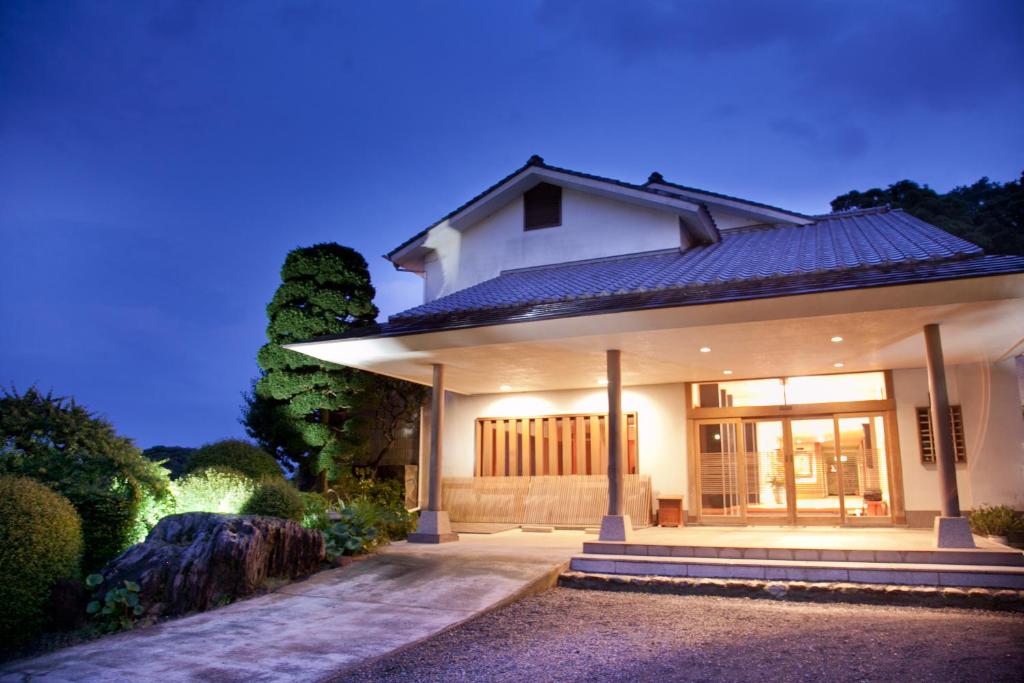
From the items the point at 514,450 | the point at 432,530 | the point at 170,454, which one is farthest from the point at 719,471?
the point at 170,454

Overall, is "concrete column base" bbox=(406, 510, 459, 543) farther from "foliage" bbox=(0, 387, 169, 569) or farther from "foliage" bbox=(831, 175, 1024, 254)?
"foliage" bbox=(831, 175, 1024, 254)

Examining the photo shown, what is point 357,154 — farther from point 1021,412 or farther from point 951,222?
point 1021,412

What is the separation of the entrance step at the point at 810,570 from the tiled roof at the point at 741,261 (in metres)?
3.58

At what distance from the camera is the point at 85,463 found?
27.8 ft

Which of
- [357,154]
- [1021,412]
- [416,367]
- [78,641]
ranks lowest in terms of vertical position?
[78,641]

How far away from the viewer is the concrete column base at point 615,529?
1012 cm

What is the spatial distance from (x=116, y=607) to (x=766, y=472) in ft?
35.8

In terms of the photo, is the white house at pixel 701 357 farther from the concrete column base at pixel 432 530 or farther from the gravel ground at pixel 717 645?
the gravel ground at pixel 717 645

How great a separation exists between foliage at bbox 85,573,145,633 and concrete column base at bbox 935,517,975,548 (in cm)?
929

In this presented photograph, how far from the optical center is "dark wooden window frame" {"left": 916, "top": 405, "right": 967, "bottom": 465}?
12.2m

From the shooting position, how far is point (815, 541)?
9984mm

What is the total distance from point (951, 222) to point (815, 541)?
19.5m

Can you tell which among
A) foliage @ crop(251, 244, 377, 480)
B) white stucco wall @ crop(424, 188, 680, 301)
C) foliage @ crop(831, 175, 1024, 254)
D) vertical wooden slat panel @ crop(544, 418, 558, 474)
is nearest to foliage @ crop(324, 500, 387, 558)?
foliage @ crop(251, 244, 377, 480)

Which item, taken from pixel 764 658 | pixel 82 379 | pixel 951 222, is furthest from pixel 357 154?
pixel 764 658
